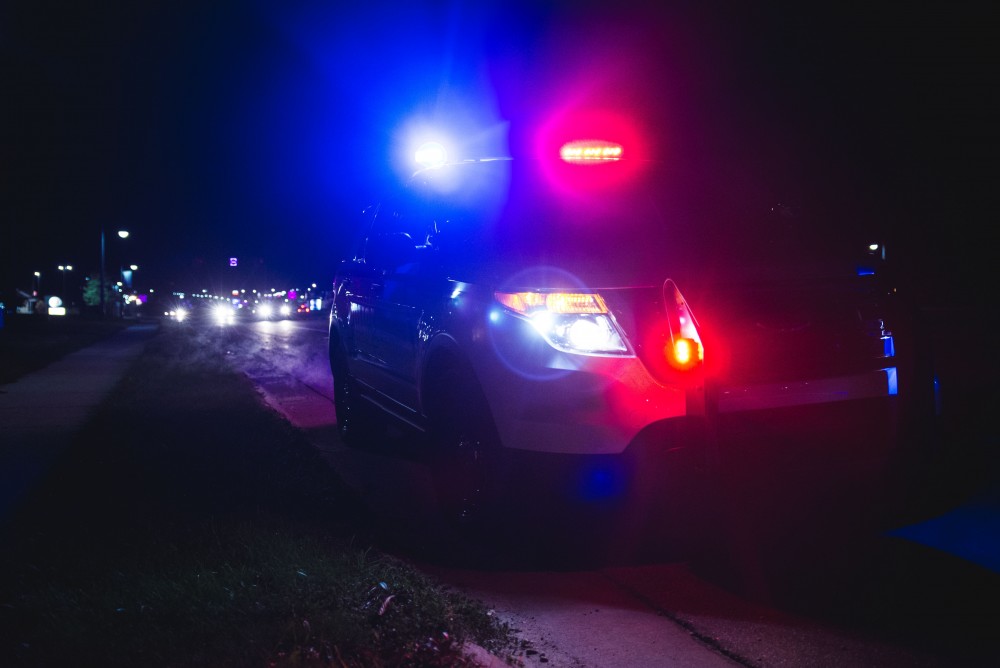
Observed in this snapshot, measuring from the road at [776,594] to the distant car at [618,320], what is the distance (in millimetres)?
415

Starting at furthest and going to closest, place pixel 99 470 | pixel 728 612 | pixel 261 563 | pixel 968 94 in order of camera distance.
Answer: pixel 968 94, pixel 99 470, pixel 261 563, pixel 728 612

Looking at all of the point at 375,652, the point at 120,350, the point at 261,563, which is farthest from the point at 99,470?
the point at 120,350

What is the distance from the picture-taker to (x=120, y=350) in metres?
21.3

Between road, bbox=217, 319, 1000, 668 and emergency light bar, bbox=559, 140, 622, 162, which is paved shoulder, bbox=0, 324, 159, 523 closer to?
road, bbox=217, 319, 1000, 668

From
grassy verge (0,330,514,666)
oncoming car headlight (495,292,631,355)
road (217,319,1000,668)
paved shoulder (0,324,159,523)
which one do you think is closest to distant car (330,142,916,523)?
oncoming car headlight (495,292,631,355)

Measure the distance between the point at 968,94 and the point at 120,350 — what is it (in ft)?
70.8

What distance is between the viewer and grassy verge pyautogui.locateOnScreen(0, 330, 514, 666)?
305 centimetres

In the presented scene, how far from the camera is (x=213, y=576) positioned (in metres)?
3.75

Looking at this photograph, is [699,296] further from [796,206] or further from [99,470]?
[99,470]

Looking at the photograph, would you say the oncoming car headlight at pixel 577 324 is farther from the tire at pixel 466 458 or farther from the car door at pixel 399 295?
the car door at pixel 399 295

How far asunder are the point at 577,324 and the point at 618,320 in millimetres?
191

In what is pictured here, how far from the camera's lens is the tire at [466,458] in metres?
4.32

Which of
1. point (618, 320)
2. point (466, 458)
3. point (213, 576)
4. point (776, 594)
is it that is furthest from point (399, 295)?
point (776, 594)

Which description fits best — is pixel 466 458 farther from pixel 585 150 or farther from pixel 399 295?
pixel 585 150
